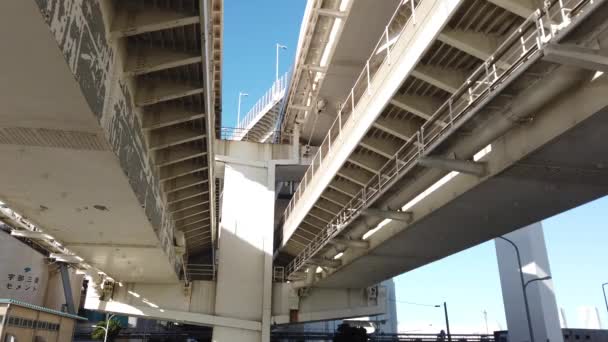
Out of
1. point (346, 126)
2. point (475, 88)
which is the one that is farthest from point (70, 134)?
point (346, 126)

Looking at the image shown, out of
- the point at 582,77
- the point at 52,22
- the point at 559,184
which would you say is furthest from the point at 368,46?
the point at 52,22

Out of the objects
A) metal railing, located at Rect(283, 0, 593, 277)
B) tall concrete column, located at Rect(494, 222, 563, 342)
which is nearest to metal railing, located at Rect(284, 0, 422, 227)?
metal railing, located at Rect(283, 0, 593, 277)

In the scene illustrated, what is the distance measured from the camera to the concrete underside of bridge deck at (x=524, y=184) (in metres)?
7.92

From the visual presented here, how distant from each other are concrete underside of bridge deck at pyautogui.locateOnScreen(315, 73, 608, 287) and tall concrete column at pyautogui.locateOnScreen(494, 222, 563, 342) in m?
12.2

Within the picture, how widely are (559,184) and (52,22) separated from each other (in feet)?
31.0

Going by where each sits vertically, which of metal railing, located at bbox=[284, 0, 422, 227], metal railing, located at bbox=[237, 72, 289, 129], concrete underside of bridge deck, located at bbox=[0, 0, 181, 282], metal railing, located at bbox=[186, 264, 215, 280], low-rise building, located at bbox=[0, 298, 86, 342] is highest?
metal railing, located at bbox=[237, 72, 289, 129]

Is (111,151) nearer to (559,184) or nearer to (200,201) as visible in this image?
(559,184)

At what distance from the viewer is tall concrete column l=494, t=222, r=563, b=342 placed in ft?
82.5

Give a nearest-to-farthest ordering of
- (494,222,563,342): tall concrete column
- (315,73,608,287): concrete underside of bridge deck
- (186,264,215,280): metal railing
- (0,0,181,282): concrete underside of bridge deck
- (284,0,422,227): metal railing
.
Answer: (0,0,181,282): concrete underside of bridge deck, (315,73,608,287): concrete underside of bridge deck, (284,0,422,227): metal railing, (494,222,563,342): tall concrete column, (186,264,215,280): metal railing

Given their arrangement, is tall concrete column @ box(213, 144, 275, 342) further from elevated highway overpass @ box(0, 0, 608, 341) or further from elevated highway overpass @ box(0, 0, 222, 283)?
elevated highway overpass @ box(0, 0, 222, 283)

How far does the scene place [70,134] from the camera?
305 inches

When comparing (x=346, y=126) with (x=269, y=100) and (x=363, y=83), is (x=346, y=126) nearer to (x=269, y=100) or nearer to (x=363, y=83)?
(x=363, y=83)

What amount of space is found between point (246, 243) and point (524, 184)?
686 inches

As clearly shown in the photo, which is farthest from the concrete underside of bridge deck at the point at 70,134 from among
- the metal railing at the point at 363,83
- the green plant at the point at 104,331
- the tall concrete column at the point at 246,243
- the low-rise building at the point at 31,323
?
the green plant at the point at 104,331
